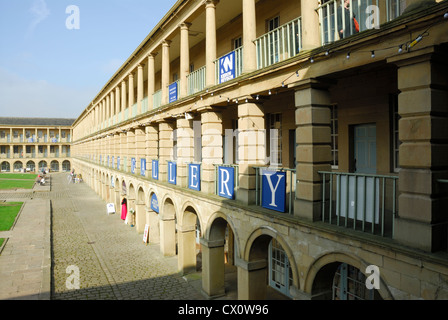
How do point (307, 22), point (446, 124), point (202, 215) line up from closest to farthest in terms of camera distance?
point (446, 124) → point (307, 22) → point (202, 215)

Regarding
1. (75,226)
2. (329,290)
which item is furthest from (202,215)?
(75,226)

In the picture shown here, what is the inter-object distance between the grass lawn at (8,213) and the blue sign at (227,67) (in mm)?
17670

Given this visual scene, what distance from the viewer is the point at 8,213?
25438 millimetres

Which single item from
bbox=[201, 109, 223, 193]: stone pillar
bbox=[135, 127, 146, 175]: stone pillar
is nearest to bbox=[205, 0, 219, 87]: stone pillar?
bbox=[201, 109, 223, 193]: stone pillar

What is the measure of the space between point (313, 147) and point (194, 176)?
271 inches

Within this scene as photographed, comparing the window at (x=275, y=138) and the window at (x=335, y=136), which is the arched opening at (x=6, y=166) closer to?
the window at (x=275, y=138)

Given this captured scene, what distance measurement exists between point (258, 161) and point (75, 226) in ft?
61.3

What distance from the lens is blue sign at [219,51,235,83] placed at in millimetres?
10742

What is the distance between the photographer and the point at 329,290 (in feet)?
25.4

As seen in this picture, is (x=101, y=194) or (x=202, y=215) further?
(x=101, y=194)

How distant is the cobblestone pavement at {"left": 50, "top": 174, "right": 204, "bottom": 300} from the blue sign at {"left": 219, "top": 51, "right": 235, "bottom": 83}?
8.34m

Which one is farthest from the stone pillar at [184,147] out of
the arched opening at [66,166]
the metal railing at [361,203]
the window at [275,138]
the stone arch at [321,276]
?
the arched opening at [66,166]

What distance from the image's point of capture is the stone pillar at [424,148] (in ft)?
17.6
